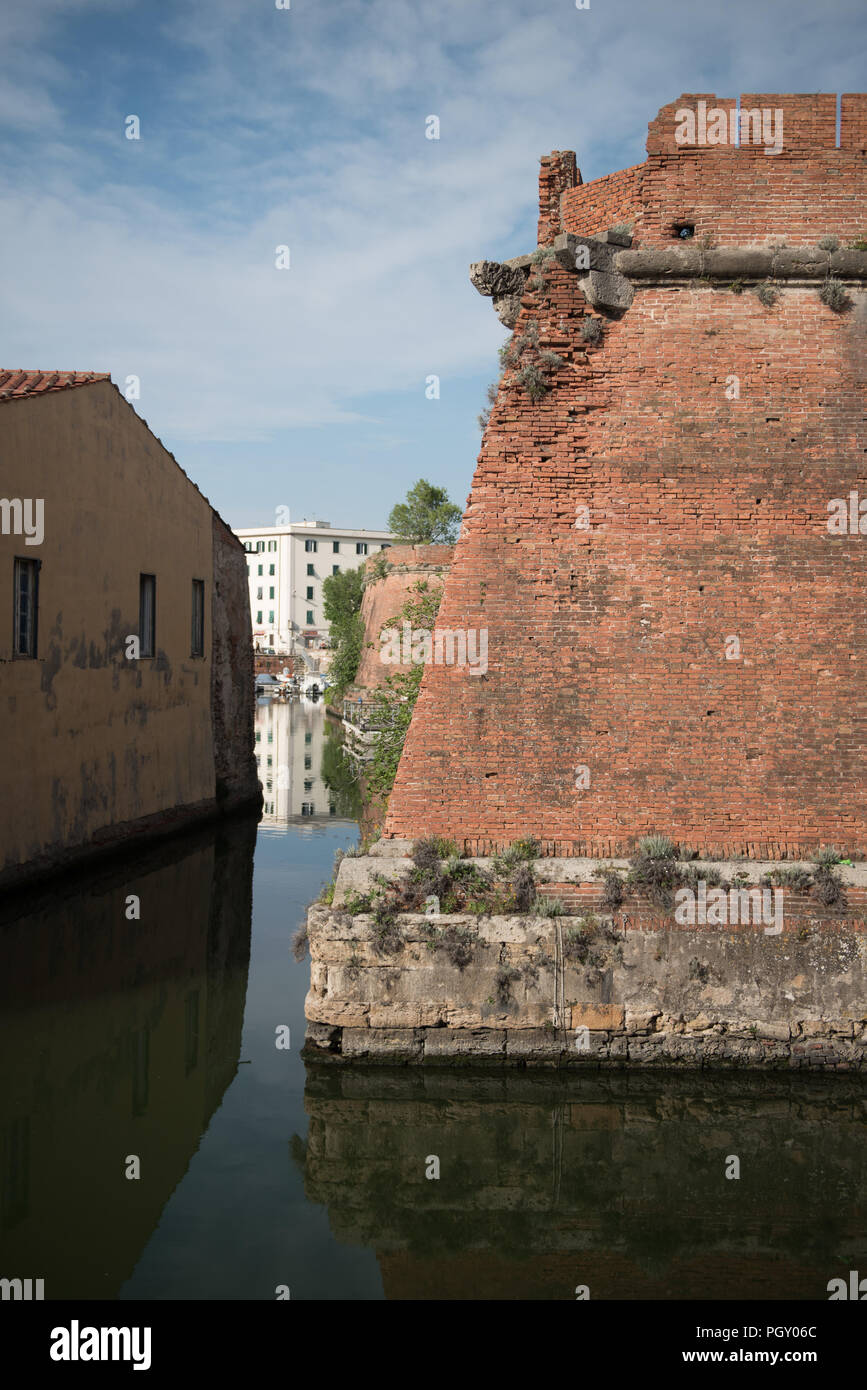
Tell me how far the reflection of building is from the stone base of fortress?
11.8 meters

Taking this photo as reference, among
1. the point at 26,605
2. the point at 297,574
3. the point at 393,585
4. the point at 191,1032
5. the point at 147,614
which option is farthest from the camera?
the point at 297,574

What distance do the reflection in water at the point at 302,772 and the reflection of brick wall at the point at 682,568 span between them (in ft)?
36.3

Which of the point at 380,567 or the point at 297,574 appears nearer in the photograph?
the point at 380,567

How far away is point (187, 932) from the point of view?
11461 mm

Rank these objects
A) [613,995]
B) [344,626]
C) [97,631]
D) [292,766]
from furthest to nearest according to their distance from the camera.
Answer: [344,626] < [292,766] < [97,631] < [613,995]

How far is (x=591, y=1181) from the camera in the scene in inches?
254

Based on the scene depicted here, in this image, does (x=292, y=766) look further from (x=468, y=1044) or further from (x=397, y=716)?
(x=468, y=1044)

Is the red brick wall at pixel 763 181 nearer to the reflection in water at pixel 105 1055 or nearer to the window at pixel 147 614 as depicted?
the reflection in water at pixel 105 1055

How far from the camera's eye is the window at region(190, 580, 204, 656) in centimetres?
1858

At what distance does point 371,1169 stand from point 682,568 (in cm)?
487
